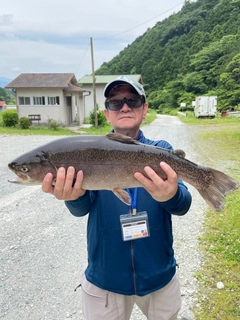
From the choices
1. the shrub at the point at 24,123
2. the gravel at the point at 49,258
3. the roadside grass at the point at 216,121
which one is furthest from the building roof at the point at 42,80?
the gravel at the point at 49,258

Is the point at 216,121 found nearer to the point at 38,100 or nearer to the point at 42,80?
the point at 42,80

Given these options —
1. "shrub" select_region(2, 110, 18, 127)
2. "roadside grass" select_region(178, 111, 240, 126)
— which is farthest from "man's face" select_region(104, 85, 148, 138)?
"roadside grass" select_region(178, 111, 240, 126)

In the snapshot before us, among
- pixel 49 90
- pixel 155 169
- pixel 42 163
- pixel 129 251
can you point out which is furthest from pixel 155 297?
pixel 49 90

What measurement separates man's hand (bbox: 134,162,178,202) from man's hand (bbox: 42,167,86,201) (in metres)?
0.41

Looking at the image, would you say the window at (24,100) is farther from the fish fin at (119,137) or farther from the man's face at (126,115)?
the fish fin at (119,137)

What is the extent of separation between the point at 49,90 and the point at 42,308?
94.8 ft

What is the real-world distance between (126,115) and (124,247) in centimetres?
102

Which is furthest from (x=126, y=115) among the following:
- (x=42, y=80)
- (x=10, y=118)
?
(x=42, y=80)

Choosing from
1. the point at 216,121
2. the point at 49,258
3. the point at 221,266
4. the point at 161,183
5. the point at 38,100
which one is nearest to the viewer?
the point at 161,183

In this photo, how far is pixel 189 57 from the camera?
88.1 meters

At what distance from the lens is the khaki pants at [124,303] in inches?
85.4

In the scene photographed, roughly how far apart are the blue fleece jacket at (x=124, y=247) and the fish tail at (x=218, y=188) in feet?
0.87

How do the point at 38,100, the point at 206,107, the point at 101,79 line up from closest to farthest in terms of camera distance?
the point at 38,100
the point at 206,107
the point at 101,79

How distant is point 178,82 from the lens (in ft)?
267
